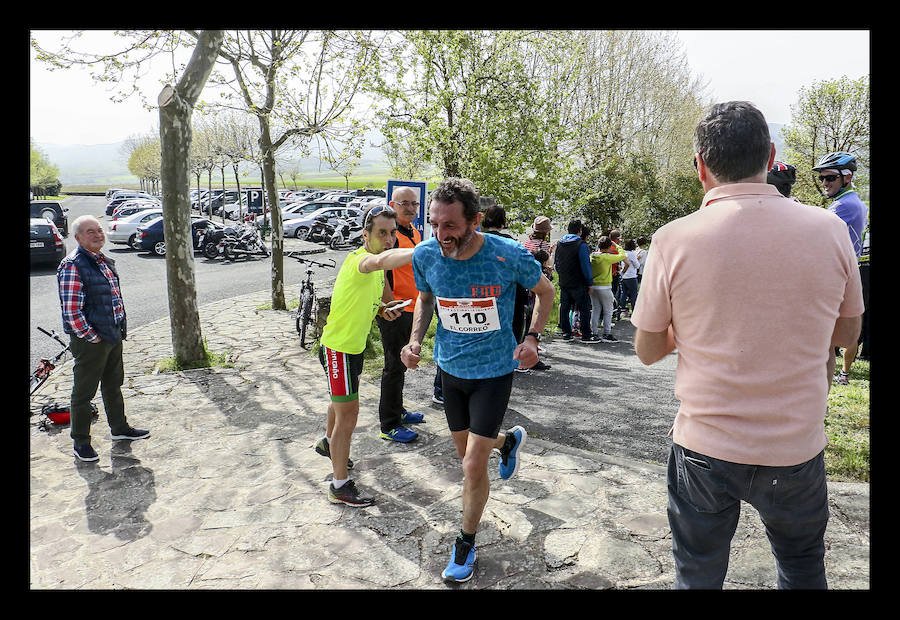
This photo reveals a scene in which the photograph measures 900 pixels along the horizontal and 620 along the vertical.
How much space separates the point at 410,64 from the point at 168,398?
10.3 m

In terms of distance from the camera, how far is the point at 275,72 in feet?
41.3

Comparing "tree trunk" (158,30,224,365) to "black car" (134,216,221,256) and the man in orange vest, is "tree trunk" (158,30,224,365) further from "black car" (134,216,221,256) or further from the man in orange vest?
"black car" (134,216,221,256)

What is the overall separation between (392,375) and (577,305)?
18.3 feet

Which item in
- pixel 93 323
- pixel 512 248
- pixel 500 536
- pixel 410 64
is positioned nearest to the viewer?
pixel 512 248

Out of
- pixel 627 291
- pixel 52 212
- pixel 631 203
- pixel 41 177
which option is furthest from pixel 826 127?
pixel 41 177

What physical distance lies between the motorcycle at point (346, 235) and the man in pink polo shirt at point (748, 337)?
2493cm

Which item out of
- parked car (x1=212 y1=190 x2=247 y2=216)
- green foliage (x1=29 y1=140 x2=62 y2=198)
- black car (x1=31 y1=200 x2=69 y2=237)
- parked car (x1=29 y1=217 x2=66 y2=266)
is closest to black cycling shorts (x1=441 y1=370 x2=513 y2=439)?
parked car (x1=29 y1=217 x2=66 y2=266)

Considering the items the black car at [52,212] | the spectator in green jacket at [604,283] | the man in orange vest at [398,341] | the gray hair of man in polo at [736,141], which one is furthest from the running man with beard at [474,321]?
the black car at [52,212]

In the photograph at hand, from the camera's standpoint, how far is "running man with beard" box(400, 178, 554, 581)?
314cm

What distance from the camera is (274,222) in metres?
12.9

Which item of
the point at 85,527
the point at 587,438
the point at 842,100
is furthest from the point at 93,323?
the point at 842,100

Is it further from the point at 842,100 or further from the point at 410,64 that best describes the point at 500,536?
the point at 842,100

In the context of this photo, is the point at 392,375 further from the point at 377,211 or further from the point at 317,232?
the point at 317,232

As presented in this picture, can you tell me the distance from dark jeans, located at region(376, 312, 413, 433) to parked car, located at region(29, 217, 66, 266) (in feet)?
55.7
